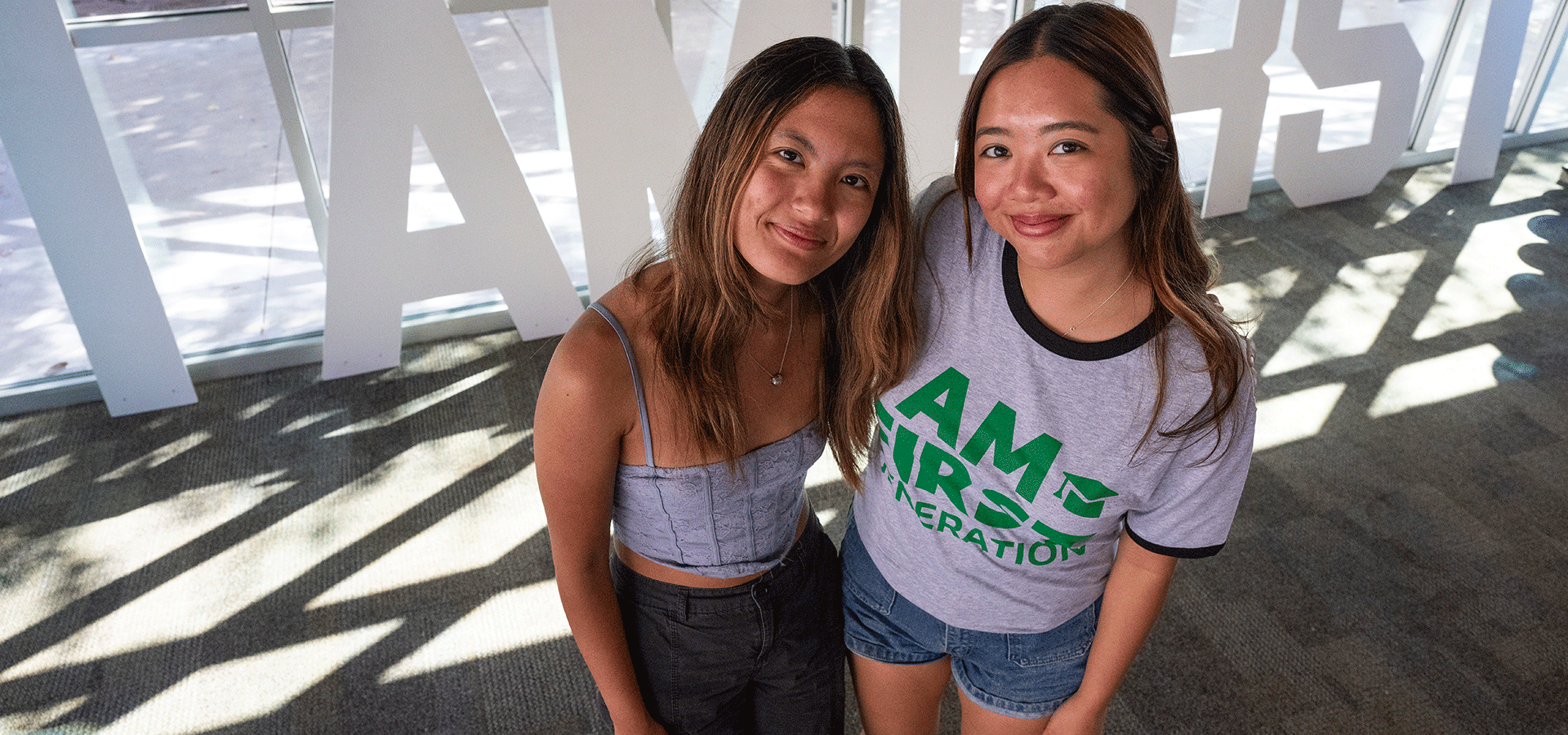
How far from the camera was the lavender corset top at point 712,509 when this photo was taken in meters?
1.44

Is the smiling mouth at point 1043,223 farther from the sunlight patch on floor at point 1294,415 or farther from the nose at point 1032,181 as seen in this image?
the sunlight patch on floor at point 1294,415

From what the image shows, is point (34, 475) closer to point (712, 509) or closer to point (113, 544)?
point (113, 544)

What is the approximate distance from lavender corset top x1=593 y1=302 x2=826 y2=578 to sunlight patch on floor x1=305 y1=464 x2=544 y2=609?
158 centimetres

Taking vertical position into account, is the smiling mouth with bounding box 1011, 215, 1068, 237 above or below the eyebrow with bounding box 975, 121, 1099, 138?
below

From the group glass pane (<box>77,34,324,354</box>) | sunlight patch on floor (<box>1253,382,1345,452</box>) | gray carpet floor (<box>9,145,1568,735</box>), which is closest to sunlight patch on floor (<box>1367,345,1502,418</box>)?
gray carpet floor (<box>9,145,1568,735</box>)

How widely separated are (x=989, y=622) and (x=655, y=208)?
2806mm

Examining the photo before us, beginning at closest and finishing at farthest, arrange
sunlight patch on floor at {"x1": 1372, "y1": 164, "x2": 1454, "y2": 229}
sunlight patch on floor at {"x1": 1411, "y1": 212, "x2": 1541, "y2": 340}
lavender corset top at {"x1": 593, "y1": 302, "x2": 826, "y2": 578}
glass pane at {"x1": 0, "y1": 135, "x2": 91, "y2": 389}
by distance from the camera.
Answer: lavender corset top at {"x1": 593, "y1": 302, "x2": 826, "y2": 578}
glass pane at {"x1": 0, "y1": 135, "x2": 91, "y2": 389}
sunlight patch on floor at {"x1": 1411, "y1": 212, "x2": 1541, "y2": 340}
sunlight patch on floor at {"x1": 1372, "y1": 164, "x2": 1454, "y2": 229}

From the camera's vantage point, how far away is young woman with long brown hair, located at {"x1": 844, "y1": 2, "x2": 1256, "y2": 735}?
1254mm

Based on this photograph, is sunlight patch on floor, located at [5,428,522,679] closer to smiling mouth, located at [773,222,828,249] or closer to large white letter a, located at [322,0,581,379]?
large white letter a, located at [322,0,581,379]

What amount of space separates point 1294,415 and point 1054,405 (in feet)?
8.50

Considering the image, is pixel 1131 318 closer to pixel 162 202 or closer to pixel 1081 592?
pixel 1081 592

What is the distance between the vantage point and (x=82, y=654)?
264cm

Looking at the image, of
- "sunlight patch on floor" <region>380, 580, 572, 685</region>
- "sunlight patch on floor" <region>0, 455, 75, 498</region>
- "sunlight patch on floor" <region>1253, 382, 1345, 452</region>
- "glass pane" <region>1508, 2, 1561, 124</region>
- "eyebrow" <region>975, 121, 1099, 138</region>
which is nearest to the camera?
"eyebrow" <region>975, 121, 1099, 138</region>

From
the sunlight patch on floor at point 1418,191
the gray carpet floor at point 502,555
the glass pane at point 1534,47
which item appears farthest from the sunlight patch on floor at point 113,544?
the glass pane at point 1534,47
